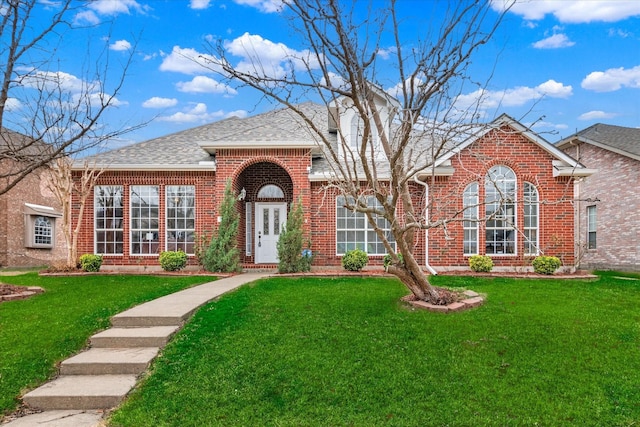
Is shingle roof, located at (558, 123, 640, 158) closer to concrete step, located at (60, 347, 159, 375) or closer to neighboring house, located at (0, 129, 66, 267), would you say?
concrete step, located at (60, 347, 159, 375)

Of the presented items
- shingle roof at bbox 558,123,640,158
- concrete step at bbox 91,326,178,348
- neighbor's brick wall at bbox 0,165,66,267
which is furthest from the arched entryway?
shingle roof at bbox 558,123,640,158

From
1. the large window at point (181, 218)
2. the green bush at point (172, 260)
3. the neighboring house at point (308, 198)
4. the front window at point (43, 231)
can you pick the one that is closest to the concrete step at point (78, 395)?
the green bush at point (172, 260)

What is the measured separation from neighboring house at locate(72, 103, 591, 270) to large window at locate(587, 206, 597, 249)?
15.6ft

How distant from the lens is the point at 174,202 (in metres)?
14.0

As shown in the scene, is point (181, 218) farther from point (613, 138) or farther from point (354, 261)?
point (613, 138)

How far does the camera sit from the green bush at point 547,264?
Answer: 12.1m

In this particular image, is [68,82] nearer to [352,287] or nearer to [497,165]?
[352,287]

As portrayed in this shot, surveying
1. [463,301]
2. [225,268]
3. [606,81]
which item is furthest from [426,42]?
[606,81]

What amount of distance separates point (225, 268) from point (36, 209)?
14821 mm

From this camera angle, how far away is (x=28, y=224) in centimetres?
2148

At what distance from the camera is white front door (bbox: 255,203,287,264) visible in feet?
49.5

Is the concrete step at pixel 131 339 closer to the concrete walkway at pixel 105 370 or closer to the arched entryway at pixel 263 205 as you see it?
the concrete walkway at pixel 105 370

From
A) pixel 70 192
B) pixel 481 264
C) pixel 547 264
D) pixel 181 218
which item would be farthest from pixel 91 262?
pixel 547 264

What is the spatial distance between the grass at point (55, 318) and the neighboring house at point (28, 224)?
35.2 feet
